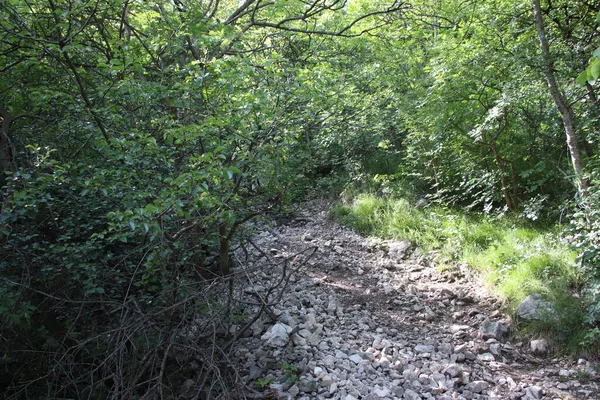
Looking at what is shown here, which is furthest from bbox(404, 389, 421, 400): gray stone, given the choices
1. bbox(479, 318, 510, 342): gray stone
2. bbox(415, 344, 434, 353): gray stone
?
bbox(479, 318, 510, 342): gray stone

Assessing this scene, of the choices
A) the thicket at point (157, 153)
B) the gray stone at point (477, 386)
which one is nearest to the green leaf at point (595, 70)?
the thicket at point (157, 153)

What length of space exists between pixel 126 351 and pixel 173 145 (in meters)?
1.71

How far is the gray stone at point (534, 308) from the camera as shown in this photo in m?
4.07

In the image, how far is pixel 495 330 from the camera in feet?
13.8

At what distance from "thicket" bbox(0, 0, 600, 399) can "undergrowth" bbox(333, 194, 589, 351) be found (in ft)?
1.03

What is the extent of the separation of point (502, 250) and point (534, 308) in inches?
46.6

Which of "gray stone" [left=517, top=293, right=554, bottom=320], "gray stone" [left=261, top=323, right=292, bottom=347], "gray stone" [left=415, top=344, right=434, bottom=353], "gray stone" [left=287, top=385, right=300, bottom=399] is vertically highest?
"gray stone" [left=261, top=323, right=292, bottom=347]

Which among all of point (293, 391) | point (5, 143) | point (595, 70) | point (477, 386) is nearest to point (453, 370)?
point (477, 386)

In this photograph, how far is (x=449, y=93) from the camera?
20.4 ft

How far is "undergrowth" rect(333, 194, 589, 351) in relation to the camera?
400cm

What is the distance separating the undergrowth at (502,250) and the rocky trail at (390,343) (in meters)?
0.21

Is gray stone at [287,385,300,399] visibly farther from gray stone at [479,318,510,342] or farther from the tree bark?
the tree bark

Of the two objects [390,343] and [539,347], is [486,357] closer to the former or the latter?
[539,347]

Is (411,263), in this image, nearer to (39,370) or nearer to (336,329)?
(336,329)
